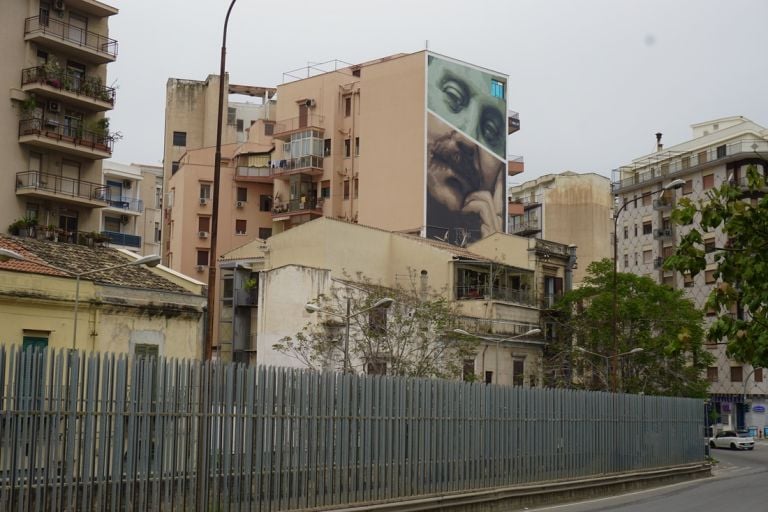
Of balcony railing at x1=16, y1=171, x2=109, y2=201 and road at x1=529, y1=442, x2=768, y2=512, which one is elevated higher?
balcony railing at x1=16, y1=171, x2=109, y2=201

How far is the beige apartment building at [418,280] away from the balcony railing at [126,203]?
23216 millimetres

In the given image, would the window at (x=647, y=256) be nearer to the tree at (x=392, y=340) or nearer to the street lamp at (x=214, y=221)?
the tree at (x=392, y=340)

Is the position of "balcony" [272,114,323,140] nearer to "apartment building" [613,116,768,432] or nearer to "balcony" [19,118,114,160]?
"balcony" [19,118,114,160]

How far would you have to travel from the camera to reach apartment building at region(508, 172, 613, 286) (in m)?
97.1

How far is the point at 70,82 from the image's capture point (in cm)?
5291

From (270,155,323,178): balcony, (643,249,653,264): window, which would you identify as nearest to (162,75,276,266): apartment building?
(270,155,323,178): balcony

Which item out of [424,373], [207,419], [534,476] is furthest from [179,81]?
[207,419]

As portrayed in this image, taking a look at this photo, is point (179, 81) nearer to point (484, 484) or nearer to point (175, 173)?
point (175, 173)

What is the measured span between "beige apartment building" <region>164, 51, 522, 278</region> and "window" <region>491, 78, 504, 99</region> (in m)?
0.10

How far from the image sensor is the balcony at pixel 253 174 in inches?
3204

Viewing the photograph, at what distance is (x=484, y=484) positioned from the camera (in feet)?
75.7

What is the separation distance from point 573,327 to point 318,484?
3853cm

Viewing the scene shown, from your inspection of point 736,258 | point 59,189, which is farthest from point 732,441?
point 736,258

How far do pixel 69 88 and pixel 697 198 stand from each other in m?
51.4
